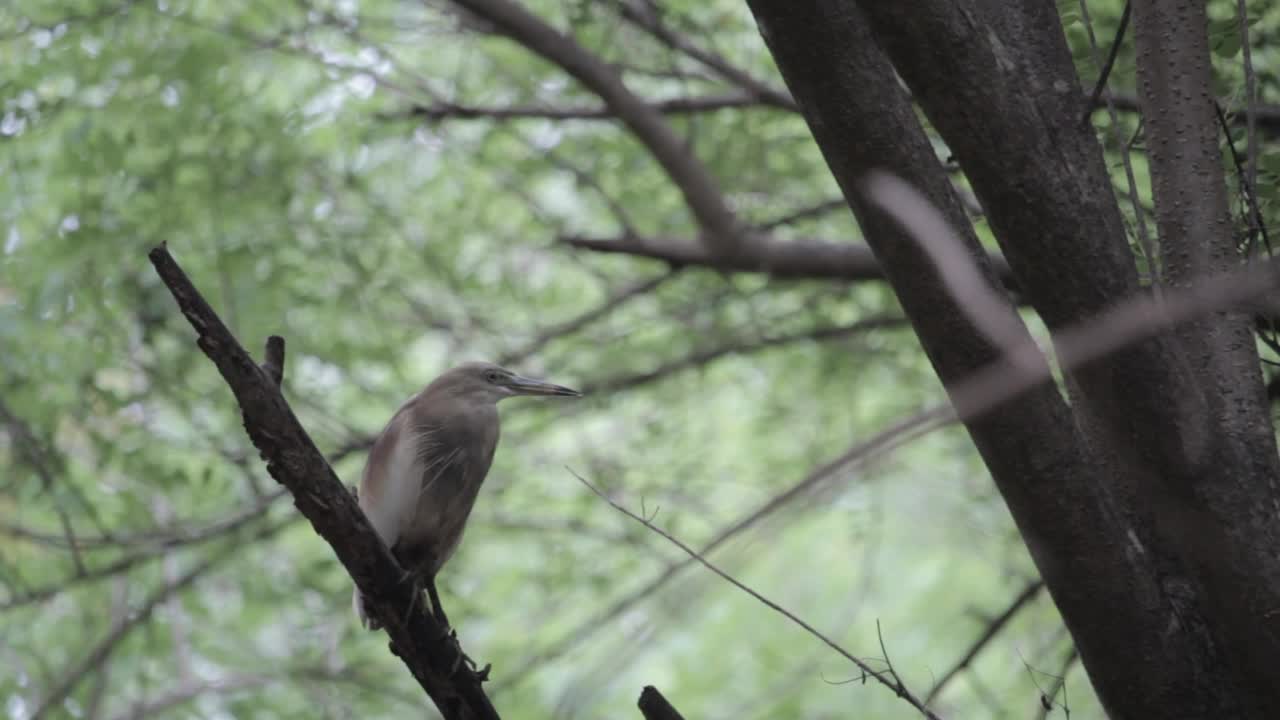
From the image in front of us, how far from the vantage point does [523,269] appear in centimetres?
688

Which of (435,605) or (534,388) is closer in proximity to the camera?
(435,605)

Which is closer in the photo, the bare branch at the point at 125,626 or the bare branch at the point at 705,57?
the bare branch at the point at 125,626

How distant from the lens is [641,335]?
6828mm

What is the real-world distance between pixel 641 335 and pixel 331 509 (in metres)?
4.36

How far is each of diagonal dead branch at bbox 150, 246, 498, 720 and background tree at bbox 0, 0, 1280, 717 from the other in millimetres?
323

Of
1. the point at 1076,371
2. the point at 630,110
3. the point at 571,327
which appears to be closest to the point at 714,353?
the point at 571,327

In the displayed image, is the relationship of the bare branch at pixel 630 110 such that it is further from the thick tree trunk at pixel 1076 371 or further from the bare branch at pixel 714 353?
the thick tree trunk at pixel 1076 371

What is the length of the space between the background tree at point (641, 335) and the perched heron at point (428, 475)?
0.60 metres

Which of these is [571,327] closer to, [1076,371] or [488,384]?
[488,384]

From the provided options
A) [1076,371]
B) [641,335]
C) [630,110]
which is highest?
[641,335]

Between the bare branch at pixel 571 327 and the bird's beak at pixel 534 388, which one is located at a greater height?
the bare branch at pixel 571 327

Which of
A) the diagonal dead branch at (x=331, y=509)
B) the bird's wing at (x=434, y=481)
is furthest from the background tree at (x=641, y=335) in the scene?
the bird's wing at (x=434, y=481)

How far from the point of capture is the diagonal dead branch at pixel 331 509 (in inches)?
93.8

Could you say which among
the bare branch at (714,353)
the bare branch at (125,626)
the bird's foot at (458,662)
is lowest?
the bird's foot at (458,662)
